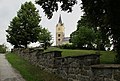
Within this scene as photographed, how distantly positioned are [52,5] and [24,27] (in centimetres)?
2991

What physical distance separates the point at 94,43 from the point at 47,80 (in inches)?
1545

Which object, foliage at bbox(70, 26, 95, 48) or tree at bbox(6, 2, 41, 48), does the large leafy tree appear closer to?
tree at bbox(6, 2, 41, 48)

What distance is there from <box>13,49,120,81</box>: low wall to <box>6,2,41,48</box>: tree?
93.9ft

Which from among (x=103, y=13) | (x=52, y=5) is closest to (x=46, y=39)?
(x=52, y=5)

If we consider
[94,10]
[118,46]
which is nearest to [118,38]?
[118,46]

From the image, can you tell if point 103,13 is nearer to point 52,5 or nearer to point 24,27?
point 52,5

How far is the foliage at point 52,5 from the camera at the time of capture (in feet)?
53.0

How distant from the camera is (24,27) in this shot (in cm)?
4566

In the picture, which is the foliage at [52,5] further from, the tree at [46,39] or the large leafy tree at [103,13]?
the tree at [46,39]

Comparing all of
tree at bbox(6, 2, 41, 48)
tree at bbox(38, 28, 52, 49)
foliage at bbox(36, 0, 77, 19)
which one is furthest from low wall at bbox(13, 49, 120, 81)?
tree at bbox(38, 28, 52, 49)

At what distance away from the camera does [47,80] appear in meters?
12.9

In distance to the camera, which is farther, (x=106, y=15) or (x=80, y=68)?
(x=106, y=15)

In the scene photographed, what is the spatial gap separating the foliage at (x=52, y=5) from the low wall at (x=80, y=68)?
8.57 ft

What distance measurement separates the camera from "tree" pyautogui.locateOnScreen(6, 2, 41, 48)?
45.0 meters
